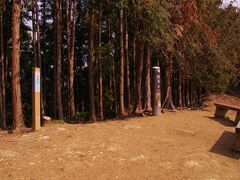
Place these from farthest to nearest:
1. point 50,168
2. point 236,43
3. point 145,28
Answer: point 236,43, point 145,28, point 50,168

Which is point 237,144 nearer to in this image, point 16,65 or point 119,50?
point 16,65

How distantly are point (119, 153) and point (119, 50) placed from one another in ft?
42.6

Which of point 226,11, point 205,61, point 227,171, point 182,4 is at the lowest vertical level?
point 227,171

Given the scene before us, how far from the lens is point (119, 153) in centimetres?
720

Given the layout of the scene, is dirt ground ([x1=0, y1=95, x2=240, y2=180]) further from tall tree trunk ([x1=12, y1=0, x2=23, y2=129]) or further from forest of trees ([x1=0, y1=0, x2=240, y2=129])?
forest of trees ([x1=0, y1=0, x2=240, y2=129])

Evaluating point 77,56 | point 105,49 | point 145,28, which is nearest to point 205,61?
point 105,49

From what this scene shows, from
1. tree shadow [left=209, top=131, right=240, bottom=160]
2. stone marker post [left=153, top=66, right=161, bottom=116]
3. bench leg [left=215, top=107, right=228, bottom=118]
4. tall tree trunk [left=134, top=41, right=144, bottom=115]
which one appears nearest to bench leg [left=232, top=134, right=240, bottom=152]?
tree shadow [left=209, top=131, right=240, bottom=160]

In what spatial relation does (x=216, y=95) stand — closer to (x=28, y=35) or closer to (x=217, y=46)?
(x=217, y=46)

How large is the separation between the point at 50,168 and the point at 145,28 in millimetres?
8650

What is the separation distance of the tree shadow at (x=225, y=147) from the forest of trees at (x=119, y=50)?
5.02 metres

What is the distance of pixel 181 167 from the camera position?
262 inches

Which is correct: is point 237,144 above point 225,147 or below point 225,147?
above

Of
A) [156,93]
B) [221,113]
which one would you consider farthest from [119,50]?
[156,93]

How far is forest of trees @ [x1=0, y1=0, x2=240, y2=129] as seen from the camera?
1364 centimetres
